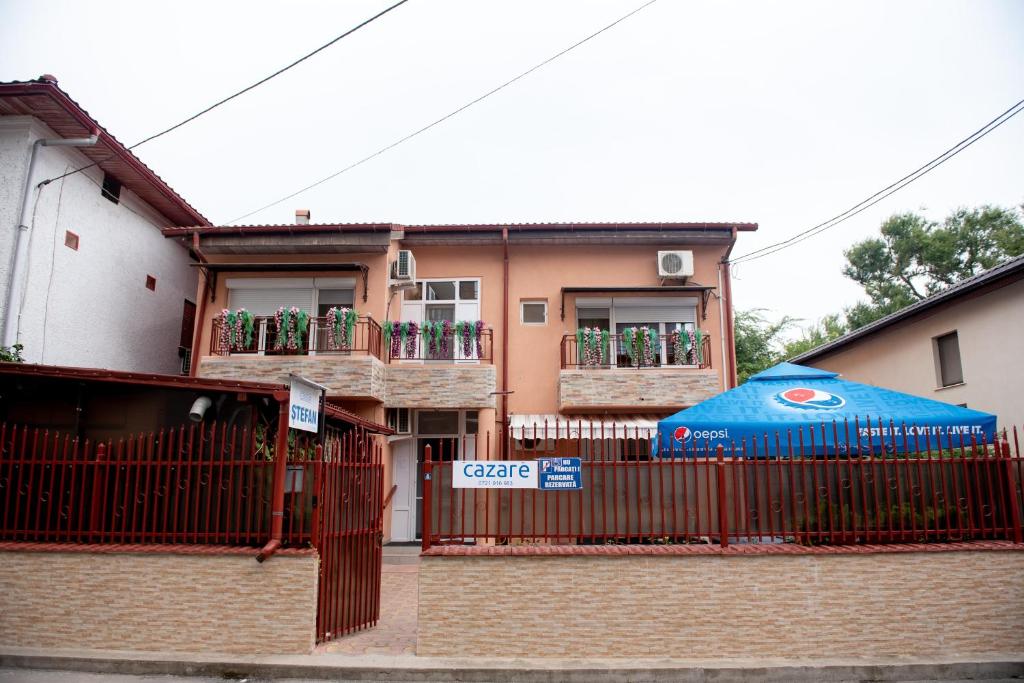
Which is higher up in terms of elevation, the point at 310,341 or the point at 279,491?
the point at 310,341

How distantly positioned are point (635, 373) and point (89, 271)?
37.7 feet

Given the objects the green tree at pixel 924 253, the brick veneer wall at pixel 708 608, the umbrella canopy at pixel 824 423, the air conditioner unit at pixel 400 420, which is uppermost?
the green tree at pixel 924 253

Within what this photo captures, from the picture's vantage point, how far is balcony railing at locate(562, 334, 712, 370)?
15938 mm

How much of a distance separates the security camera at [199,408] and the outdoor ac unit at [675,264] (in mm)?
10644

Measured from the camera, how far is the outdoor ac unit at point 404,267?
16.1m

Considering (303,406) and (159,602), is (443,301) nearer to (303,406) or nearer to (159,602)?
(303,406)

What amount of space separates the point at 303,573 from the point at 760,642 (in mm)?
4791

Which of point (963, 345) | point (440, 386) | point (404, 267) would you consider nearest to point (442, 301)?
point (404, 267)

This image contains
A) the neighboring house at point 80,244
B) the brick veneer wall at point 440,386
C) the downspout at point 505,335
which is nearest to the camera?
the neighboring house at point 80,244

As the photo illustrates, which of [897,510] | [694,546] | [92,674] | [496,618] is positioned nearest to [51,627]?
[92,674]

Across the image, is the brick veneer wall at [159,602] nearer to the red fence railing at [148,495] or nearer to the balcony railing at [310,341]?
the red fence railing at [148,495]

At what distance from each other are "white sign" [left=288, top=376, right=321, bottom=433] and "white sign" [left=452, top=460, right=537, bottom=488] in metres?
1.79

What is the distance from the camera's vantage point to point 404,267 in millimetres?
16109

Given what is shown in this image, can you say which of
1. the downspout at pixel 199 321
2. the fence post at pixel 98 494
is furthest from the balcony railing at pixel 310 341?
the fence post at pixel 98 494
